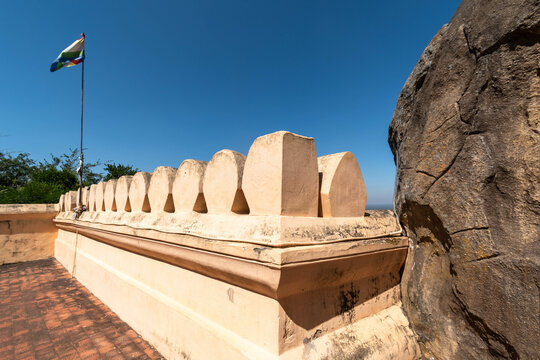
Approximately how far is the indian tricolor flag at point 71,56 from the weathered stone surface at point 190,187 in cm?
A: 983

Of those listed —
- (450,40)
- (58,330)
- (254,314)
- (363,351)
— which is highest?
(450,40)

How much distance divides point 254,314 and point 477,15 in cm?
193

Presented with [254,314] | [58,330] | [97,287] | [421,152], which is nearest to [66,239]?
[97,287]

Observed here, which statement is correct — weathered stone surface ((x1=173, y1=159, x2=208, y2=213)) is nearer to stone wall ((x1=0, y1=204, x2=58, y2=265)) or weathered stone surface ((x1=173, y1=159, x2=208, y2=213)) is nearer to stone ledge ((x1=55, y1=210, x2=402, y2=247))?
stone ledge ((x1=55, y1=210, x2=402, y2=247))

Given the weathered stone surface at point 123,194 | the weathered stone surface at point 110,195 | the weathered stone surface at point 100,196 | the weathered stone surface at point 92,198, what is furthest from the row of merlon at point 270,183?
the weathered stone surface at point 92,198

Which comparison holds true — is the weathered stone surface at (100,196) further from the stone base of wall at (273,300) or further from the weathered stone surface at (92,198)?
the stone base of wall at (273,300)

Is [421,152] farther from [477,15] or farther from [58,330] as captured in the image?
[58,330]

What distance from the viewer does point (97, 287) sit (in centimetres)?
375

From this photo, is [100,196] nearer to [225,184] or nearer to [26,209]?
[225,184]

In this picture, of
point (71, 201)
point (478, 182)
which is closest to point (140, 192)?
point (478, 182)

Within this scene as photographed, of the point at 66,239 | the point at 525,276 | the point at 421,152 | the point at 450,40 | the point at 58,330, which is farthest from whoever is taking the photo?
the point at 66,239

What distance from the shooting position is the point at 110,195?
3889mm

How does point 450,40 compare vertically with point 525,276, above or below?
above

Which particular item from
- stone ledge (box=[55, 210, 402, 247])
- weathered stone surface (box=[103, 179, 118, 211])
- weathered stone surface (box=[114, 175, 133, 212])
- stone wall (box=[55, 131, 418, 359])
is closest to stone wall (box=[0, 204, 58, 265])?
weathered stone surface (box=[103, 179, 118, 211])
